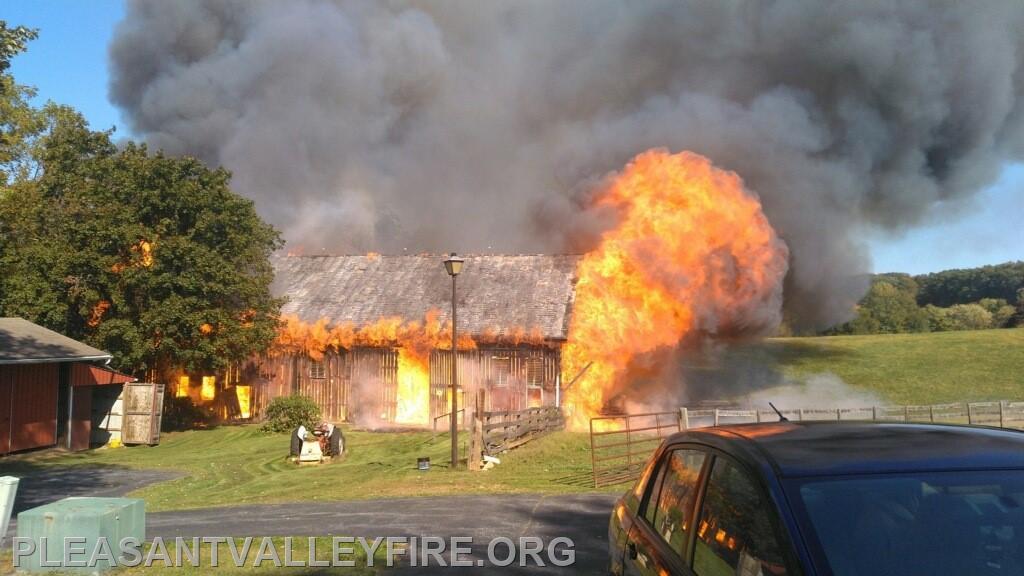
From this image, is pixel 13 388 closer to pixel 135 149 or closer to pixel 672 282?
pixel 135 149

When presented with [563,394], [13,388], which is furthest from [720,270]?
[13,388]

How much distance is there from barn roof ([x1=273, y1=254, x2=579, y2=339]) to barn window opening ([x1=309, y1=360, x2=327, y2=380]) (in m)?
1.64

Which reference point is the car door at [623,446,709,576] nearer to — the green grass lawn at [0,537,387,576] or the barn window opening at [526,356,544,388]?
the green grass lawn at [0,537,387,576]

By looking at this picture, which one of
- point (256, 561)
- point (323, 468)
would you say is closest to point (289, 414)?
point (323, 468)

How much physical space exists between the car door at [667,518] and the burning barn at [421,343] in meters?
20.7

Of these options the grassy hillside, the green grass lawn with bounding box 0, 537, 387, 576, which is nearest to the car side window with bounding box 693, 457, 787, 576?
the green grass lawn with bounding box 0, 537, 387, 576

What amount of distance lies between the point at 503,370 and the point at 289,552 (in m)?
18.0

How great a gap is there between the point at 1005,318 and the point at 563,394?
187 feet

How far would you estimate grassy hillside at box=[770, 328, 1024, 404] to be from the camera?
33.7 metres

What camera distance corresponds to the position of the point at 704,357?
3091 centimetres

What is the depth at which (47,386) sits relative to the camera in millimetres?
21250

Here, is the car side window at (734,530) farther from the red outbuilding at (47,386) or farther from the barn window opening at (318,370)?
the barn window opening at (318,370)

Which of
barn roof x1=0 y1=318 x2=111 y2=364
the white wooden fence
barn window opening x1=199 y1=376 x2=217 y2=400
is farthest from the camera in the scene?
barn window opening x1=199 y1=376 x2=217 y2=400

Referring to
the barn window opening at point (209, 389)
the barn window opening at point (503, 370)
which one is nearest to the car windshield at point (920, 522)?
the barn window opening at point (503, 370)
